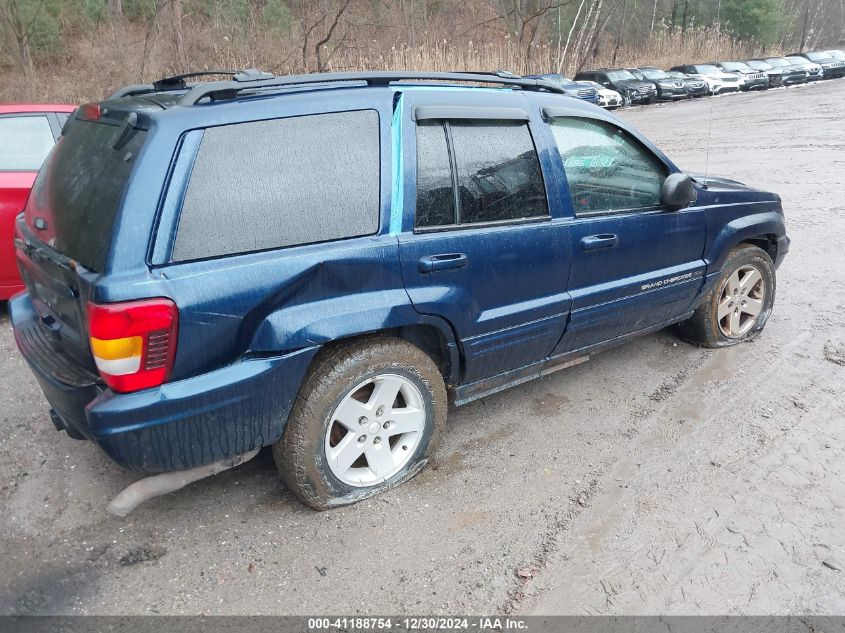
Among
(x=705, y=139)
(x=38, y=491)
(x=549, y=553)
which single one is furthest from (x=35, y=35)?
(x=549, y=553)

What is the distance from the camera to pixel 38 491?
3.14 meters

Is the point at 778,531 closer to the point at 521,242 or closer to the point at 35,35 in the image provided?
the point at 521,242

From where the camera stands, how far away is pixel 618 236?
12.0ft

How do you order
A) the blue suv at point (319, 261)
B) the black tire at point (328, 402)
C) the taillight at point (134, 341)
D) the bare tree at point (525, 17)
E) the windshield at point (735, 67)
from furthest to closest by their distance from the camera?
1. the windshield at point (735, 67)
2. the bare tree at point (525, 17)
3. the black tire at point (328, 402)
4. the blue suv at point (319, 261)
5. the taillight at point (134, 341)

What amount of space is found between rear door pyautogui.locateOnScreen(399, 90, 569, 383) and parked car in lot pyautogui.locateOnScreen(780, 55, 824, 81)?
35287 mm

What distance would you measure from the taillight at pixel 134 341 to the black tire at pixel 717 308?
3.54 m

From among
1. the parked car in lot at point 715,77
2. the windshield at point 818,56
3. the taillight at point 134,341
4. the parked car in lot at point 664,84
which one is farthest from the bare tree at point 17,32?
the windshield at point 818,56

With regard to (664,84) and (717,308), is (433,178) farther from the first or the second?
(664,84)

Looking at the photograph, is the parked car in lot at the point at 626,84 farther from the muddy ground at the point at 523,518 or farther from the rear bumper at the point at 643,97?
the muddy ground at the point at 523,518

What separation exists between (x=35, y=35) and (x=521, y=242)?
23.6m

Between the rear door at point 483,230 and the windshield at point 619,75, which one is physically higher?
the windshield at point 619,75

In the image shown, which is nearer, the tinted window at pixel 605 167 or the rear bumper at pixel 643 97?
the tinted window at pixel 605 167

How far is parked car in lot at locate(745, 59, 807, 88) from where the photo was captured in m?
30.9

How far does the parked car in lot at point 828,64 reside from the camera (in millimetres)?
34156
